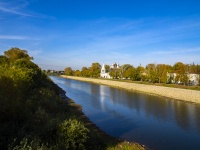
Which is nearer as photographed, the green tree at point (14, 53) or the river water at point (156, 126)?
the river water at point (156, 126)

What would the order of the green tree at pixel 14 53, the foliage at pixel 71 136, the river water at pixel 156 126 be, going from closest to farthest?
the foliage at pixel 71 136
the river water at pixel 156 126
the green tree at pixel 14 53

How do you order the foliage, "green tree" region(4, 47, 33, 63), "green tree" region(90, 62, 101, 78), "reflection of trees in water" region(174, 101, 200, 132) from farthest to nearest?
"green tree" region(90, 62, 101, 78)
"green tree" region(4, 47, 33, 63)
"reflection of trees in water" region(174, 101, 200, 132)
the foliage

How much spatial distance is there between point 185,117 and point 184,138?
7.49 meters

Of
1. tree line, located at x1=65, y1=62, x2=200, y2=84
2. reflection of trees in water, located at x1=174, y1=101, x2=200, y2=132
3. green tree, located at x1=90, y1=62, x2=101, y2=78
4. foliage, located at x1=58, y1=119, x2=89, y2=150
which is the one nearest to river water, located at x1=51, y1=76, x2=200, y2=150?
reflection of trees in water, located at x1=174, y1=101, x2=200, y2=132

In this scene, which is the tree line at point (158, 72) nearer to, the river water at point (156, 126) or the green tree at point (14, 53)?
the river water at point (156, 126)

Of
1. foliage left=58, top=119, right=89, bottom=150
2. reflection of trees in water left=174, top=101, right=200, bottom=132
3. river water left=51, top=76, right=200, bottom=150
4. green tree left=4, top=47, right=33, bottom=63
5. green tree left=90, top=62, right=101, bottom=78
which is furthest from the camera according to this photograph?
green tree left=90, top=62, right=101, bottom=78

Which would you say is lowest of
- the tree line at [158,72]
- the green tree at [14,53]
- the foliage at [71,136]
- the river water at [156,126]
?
the river water at [156,126]

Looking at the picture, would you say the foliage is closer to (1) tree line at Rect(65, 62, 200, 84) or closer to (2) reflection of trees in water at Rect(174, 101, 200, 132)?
(2) reflection of trees in water at Rect(174, 101, 200, 132)

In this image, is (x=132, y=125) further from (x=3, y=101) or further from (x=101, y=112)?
(x=3, y=101)

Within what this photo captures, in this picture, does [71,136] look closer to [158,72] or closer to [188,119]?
[188,119]

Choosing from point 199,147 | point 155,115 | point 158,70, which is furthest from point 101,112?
point 158,70

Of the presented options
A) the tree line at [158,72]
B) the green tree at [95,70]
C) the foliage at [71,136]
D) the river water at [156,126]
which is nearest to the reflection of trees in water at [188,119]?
the river water at [156,126]

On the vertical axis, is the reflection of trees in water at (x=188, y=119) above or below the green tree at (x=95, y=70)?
below

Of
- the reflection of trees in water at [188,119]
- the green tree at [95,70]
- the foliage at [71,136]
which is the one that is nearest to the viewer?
the foliage at [71,136]
